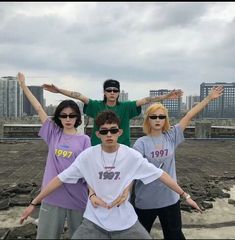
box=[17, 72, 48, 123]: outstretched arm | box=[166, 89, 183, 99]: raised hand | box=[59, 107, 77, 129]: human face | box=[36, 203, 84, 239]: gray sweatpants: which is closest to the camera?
box=[36, 203, 84, 239]: gray sweatpants

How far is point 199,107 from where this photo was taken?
3965 millimetres

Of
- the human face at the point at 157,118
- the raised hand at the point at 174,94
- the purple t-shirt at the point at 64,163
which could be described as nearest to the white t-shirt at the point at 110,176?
the purple t-shirt at the point at 64,163

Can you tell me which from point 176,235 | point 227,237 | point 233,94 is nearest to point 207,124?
point 227,237

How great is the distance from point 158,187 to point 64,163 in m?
0.88

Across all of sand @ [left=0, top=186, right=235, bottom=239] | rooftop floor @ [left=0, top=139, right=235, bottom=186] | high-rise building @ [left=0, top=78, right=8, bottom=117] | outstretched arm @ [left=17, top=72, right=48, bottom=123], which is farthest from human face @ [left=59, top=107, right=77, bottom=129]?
high-rise building @ [left=0, top=78, right=8, bottom=117]

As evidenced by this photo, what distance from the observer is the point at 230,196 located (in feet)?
22.9

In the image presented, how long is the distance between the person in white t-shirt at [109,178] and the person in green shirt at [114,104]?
2.83 ft

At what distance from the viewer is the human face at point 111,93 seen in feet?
13.4

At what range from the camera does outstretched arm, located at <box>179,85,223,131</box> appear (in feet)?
12.6

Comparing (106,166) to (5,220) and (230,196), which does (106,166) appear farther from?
(230,196)

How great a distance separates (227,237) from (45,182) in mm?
2531

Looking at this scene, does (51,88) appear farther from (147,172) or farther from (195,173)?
(195,173)

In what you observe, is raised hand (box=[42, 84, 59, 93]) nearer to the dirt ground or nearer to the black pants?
the black pants

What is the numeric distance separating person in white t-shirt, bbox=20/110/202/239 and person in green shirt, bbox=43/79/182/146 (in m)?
0.86
